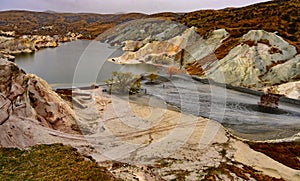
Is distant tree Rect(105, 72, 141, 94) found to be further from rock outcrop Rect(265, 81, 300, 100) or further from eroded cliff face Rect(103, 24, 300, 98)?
rock outcrop Rect(265, 81, 300, 100)

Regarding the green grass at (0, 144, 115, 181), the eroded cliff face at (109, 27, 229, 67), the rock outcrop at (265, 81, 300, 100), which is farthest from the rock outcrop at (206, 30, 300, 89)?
the green grass at (0, 144, 115, 181)

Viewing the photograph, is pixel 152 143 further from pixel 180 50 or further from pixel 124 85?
pixel 180 50

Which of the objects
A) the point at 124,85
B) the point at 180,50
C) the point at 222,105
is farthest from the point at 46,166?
the point at 180,50

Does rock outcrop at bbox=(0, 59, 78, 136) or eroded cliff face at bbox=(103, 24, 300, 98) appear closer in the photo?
rock outcrop at bbox=(0, 59, 78, 136)

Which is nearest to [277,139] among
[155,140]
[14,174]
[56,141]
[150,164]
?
[155,140]

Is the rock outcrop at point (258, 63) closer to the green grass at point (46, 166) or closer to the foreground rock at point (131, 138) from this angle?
the foreground rock at point (131, 138)

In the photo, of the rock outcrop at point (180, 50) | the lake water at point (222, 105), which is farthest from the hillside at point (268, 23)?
the lake water at point (222, 105)
